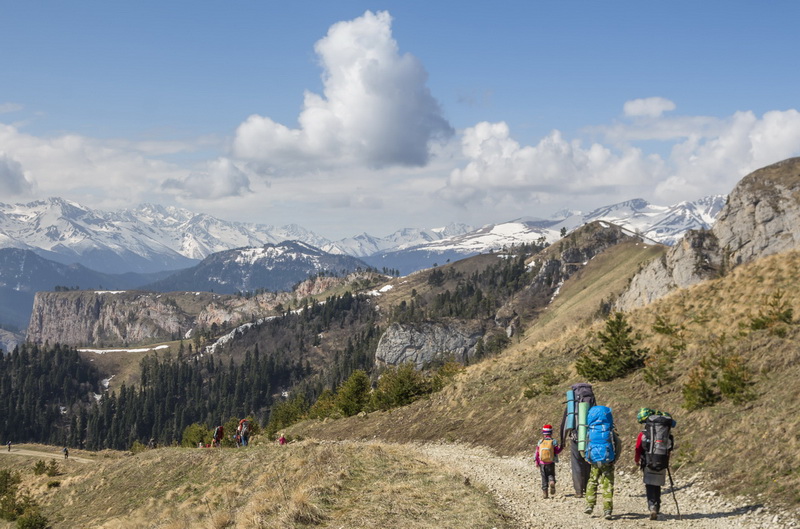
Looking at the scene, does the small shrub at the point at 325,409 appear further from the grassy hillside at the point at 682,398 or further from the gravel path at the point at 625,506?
the gravel path at the point at 625,506

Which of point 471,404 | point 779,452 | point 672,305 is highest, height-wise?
point 672,305

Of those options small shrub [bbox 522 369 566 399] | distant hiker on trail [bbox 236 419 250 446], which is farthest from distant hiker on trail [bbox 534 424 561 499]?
distant hiker on trail [bbox 236 419 250 446]

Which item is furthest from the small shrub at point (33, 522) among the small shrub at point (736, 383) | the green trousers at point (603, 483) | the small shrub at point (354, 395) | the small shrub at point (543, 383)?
the small shrub at point (736, 383)

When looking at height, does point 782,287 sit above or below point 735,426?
above

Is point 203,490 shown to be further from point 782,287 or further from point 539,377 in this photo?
point 782,287

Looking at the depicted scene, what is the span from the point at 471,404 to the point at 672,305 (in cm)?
1414

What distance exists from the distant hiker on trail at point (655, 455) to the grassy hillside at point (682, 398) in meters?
2.57

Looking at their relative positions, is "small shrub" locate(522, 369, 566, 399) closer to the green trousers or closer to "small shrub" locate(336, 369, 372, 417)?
the green trousers

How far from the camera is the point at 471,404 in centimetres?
3475

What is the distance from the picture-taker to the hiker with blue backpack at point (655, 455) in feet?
45.6

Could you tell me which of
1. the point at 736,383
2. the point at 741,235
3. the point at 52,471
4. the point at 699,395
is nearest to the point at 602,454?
the point at 699,395

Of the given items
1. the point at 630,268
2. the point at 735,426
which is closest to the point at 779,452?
the point at 735,426

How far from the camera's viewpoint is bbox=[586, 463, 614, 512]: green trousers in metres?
14.2

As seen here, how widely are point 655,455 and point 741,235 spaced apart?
493 feet
